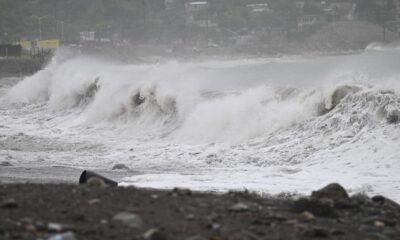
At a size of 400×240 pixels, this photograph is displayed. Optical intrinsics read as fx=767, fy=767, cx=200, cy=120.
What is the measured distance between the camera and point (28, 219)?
636cm

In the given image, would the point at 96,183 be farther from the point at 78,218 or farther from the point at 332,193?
the point at 332,193

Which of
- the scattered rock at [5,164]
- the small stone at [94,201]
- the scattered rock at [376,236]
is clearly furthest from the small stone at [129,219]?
the scattered rock at [5,164]

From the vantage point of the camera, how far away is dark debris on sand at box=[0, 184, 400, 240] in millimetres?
6109

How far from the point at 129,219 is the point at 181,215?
612 millimetres

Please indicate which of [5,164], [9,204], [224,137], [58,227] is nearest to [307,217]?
[58,227]

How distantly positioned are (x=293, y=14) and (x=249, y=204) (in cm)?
9987

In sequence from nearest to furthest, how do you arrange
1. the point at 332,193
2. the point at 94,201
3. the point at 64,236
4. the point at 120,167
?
the point at 64,236
the point at 94,201
the point at 332,193
the point at 120,167

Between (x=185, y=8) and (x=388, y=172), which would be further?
(x=185, y=8)

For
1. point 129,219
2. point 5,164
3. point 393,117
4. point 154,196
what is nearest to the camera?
point 129,219

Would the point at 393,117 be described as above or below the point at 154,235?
below

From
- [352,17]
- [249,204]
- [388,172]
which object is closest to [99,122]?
[388,172]

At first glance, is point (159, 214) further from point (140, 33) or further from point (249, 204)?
point (140, 33)

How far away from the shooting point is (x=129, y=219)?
6.39m

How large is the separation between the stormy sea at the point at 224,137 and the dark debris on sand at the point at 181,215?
337cm
